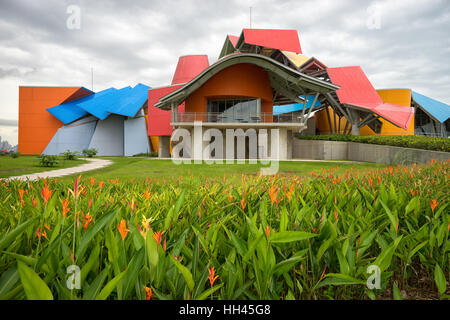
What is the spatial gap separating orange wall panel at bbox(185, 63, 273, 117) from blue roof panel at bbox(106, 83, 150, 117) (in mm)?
16804

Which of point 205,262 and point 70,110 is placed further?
point 70,110

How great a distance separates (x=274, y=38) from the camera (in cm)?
Result: 2820

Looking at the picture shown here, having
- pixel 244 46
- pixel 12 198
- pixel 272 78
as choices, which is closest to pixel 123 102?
pixel 244 46

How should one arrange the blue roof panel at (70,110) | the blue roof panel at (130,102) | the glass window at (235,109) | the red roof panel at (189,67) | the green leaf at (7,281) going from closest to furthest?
Result: 1. the green leaf at (7,281)
2. the glass window at (235,109)
3. the red roof panel at (189,67)
4. the blue roof panel at (70,110)
5. the blue roof panel at (130,102)

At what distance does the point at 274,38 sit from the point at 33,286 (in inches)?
1227

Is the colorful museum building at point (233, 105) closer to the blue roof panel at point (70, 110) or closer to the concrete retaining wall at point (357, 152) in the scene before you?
the blue roof panel at point (70, 110)

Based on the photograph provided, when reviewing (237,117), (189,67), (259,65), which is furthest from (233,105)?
(189,67)

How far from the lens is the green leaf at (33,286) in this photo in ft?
2.45

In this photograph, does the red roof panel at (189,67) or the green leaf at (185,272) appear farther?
the red roof panel at (189,67)

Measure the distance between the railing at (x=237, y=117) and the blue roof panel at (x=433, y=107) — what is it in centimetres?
2797

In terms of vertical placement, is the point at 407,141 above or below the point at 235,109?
below

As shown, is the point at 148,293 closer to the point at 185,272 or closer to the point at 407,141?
the point at 185,272

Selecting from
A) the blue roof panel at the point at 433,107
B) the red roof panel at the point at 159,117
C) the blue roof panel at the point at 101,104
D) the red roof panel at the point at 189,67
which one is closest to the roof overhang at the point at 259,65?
the red roof panel at the point at 159,117
